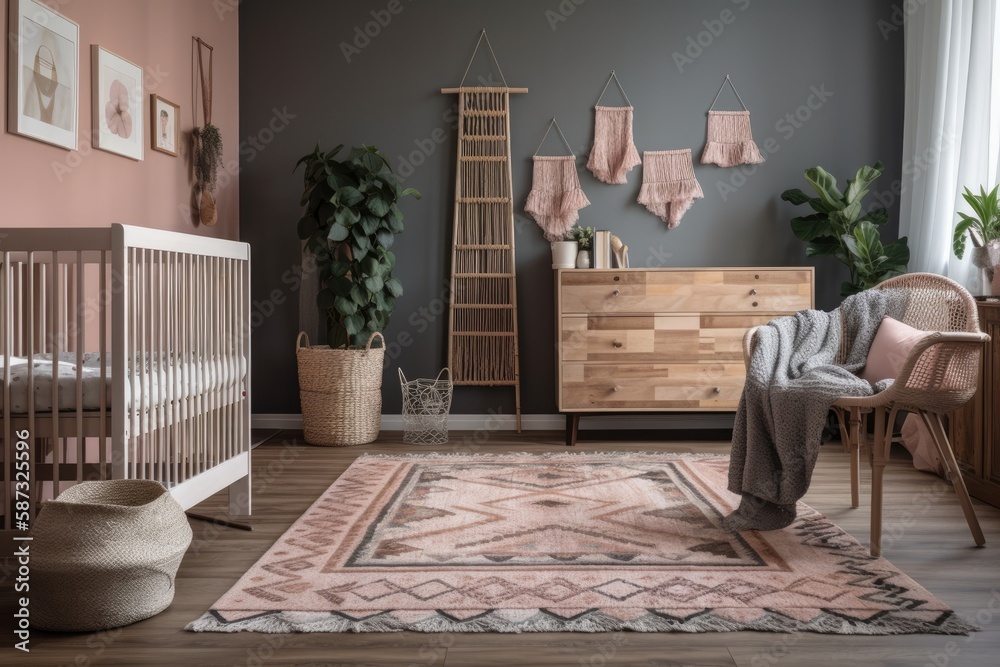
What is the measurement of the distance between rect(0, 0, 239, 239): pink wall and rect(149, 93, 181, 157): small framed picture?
0.04 m

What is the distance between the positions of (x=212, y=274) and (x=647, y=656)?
5.52 feet

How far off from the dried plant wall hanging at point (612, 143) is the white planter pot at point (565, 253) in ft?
1.67

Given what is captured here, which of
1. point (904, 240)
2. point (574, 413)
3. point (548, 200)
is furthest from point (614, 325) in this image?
point (904, 240)

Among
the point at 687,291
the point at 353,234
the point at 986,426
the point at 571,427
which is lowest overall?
the point at 571,427

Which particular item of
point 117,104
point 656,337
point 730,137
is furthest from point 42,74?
point 730,137

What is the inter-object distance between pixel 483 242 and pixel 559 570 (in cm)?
269

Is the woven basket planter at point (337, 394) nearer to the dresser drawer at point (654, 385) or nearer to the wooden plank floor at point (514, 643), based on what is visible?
the dresser drawer at point (654, 385)

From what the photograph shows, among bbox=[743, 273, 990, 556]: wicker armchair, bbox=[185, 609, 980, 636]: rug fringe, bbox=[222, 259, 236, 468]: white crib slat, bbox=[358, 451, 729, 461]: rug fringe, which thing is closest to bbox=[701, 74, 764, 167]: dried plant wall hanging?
bbox=[358, 451, 729, 461]: rug fringe

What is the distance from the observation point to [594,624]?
71.7 inches

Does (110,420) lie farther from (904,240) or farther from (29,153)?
(904,240)

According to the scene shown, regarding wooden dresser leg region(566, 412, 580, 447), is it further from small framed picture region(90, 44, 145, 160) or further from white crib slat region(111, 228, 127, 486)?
white crib slat region(111, 228, 127, 486)

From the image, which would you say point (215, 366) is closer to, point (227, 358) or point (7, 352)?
point (227, 358)

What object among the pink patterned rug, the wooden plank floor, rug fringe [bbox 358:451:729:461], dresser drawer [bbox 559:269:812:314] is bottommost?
the wooden plank floor

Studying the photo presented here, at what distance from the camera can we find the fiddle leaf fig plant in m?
4.11
